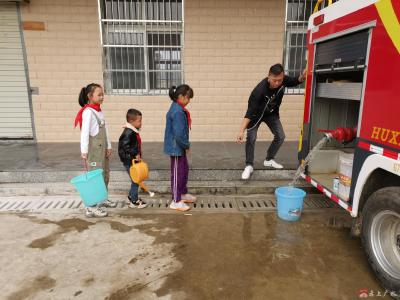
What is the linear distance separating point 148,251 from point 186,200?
1.36m

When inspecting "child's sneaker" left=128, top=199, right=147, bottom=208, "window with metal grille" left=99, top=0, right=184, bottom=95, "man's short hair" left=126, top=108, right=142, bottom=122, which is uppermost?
"window with metal grille" left=99, top=0, right=184, bottom=95

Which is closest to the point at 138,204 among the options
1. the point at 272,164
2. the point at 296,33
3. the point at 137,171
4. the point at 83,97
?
the point at 137,171

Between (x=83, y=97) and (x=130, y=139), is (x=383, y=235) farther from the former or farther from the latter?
(x=83, y=97)

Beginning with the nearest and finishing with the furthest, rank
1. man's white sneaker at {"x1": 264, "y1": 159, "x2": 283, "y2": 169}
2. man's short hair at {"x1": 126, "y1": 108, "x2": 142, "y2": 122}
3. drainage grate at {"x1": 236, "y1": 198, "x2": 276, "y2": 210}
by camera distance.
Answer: man's short hair at {"x1": 126, "y1": 108, "x2": 142, "y2": 122} → drainage grate at {"x1": 236, "y1": 198, "x2": 276, "y2": 210} → man's white sneaker at {"x1": 264, "y1": 159, "x2": 283, "y2": 169}

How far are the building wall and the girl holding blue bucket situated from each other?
2.99m

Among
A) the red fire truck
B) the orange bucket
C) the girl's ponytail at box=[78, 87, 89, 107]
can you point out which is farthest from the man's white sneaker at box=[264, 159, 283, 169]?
the girl's ponytail at box=[78, 87, 89, 107]

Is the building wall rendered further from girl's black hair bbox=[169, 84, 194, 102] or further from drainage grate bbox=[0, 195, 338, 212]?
girl's black hair bbox=[169, 84, 194, 102]

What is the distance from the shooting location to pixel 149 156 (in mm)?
6035

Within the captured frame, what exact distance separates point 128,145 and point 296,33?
15.6ft

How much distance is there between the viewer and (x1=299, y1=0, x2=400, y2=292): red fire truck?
2.60 metres

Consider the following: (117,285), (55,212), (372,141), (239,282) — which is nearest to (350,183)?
(372,141)

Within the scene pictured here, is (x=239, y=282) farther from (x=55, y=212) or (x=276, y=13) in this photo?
(x=276, y=13)

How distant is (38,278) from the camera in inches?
116

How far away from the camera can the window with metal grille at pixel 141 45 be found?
22.0 feet
